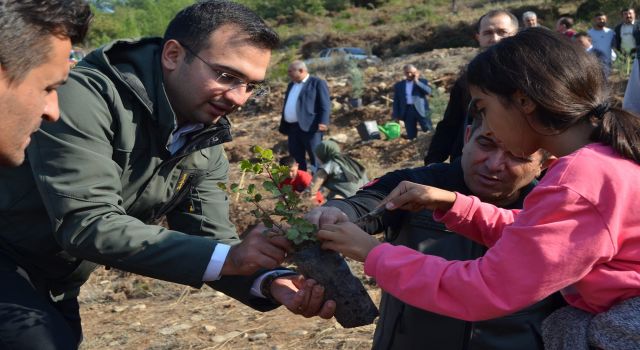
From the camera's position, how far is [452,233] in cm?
280

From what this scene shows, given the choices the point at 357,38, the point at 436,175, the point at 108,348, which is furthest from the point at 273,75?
the point at 436,175

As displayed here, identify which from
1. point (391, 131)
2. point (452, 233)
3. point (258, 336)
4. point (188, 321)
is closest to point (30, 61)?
point (452, 233)

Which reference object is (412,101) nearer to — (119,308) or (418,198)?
(119,308)

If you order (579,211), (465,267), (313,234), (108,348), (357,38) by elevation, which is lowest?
(357,38)

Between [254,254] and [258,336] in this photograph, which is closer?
[254,254]

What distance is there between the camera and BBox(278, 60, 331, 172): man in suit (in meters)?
10.6

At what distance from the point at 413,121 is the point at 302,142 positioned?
3.14 m

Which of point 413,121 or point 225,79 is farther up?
point 225,79

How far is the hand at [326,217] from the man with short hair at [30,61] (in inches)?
40.7

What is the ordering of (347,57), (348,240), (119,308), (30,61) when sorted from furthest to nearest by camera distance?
(347,57) < (119,308) < (348,240) < (30,61)

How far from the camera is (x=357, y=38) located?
35000mm

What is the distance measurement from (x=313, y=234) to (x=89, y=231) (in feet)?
2.59

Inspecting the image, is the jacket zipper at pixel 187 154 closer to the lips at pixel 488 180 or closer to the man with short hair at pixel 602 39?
the lips at pixel 488 180

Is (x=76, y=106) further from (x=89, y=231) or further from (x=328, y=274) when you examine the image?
(x=328, y=274)
